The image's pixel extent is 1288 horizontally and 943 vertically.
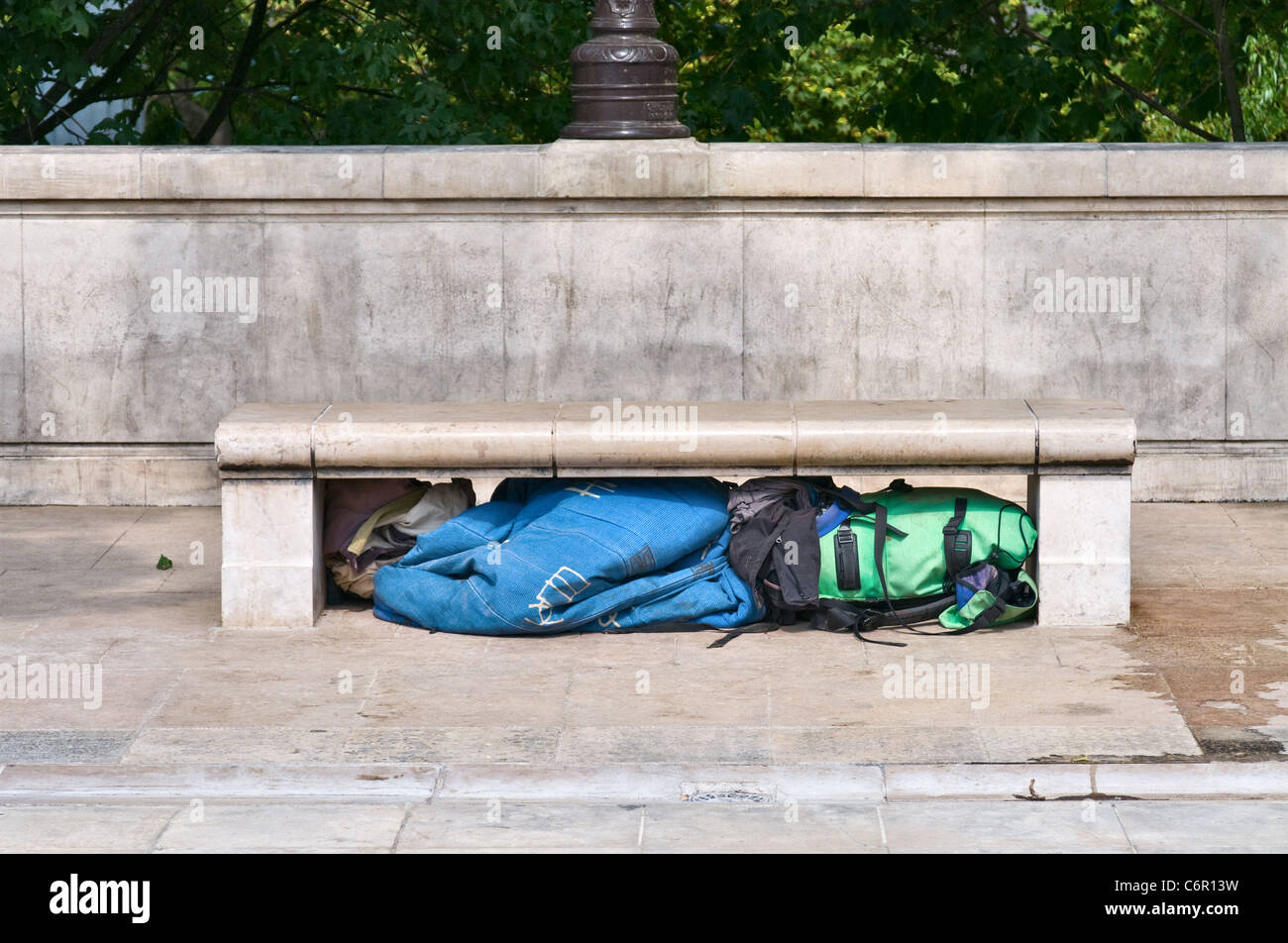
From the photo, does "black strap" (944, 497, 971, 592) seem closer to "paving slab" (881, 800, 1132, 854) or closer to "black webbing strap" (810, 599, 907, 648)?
"black webbing strap" (810, 599, 907, 648)

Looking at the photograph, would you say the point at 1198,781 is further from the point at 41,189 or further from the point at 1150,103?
the point at 1150,103

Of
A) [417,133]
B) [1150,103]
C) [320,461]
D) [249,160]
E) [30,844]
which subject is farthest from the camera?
[1150,103]

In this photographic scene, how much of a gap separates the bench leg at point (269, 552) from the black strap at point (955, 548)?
2297 millimetres

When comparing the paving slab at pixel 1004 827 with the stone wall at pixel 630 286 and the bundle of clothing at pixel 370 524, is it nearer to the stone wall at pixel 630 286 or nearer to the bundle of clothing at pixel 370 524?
the bundle of clothing at pixel 370 524

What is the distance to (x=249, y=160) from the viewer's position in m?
9.16

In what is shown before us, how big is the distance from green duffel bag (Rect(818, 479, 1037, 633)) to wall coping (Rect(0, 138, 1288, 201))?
2.51 m

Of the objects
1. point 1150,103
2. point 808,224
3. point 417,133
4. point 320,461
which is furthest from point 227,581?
point 1150,103

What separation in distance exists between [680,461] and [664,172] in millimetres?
2567

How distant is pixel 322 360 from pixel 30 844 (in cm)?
463

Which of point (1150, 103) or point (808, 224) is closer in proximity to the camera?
point (808, 224)

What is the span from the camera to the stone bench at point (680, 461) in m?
6.96

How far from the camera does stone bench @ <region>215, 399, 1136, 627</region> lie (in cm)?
696

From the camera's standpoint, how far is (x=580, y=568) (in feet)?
22.6

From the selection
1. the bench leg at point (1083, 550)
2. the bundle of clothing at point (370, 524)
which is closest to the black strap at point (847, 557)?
the bench leg at point (1083, 550)
